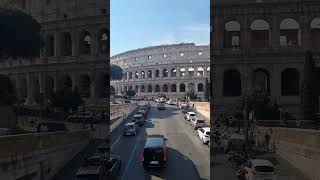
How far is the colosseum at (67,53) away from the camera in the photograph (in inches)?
418

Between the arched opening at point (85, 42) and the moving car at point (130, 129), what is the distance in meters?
2.44

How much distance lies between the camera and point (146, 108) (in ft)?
38.1

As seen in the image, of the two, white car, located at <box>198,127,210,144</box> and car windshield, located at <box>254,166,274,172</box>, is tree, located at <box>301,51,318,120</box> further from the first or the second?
white car, located at <box>198,127,210,144</box>

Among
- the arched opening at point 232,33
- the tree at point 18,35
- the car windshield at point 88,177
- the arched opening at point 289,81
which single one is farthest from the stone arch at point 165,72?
the tree at point 18,35

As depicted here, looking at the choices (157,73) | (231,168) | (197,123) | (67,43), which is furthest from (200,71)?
(67,43)

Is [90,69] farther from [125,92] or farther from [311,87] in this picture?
[311,87]

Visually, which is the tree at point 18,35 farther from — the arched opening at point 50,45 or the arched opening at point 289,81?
the arched opening at point 289,81

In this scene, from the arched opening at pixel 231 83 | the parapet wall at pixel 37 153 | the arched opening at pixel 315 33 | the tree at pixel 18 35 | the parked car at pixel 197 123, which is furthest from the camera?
the tree at pixel 18 35

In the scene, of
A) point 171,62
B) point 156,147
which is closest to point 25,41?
point 171,62

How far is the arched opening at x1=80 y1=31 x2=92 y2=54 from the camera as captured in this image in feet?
37.9

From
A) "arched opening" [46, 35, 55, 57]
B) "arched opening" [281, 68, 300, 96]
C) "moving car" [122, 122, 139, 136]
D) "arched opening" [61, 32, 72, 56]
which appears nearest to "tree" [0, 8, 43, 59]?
"arched opening" [46, 35, 55, 57]

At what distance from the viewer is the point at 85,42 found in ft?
38.7

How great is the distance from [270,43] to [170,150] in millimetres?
5035

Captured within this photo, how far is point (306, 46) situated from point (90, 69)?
6.13 m
